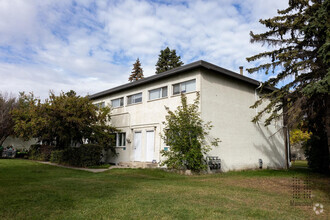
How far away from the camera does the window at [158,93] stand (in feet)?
55.7

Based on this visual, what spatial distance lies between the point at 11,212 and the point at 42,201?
0.97 metres

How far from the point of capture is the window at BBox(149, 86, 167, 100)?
16984mm

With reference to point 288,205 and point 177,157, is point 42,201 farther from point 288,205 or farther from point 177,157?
point 177,157

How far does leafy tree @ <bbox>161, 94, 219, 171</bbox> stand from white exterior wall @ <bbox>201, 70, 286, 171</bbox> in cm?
74

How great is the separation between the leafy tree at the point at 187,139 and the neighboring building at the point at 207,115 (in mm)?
714

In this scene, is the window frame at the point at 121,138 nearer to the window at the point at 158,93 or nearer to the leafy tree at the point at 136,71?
the window at the point at 158,93

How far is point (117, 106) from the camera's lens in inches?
837

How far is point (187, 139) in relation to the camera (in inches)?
536

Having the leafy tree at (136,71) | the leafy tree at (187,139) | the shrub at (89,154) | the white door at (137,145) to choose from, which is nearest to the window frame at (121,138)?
the white door at (137,145)

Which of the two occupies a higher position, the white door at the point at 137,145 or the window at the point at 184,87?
the window at the point at 184,87

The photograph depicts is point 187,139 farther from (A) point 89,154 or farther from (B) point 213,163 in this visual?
(A) point 89,154

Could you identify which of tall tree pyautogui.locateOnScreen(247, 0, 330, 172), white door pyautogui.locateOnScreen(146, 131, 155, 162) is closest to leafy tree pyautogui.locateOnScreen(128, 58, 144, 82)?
white door pyautogui.locateOnScreen(146, 131, 155, 162)

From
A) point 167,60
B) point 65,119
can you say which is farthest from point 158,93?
point 167,60

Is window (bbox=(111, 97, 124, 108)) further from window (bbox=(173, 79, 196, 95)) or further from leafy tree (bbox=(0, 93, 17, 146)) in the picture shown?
leafy tree (bbox=(0, 93, 17, 146))
